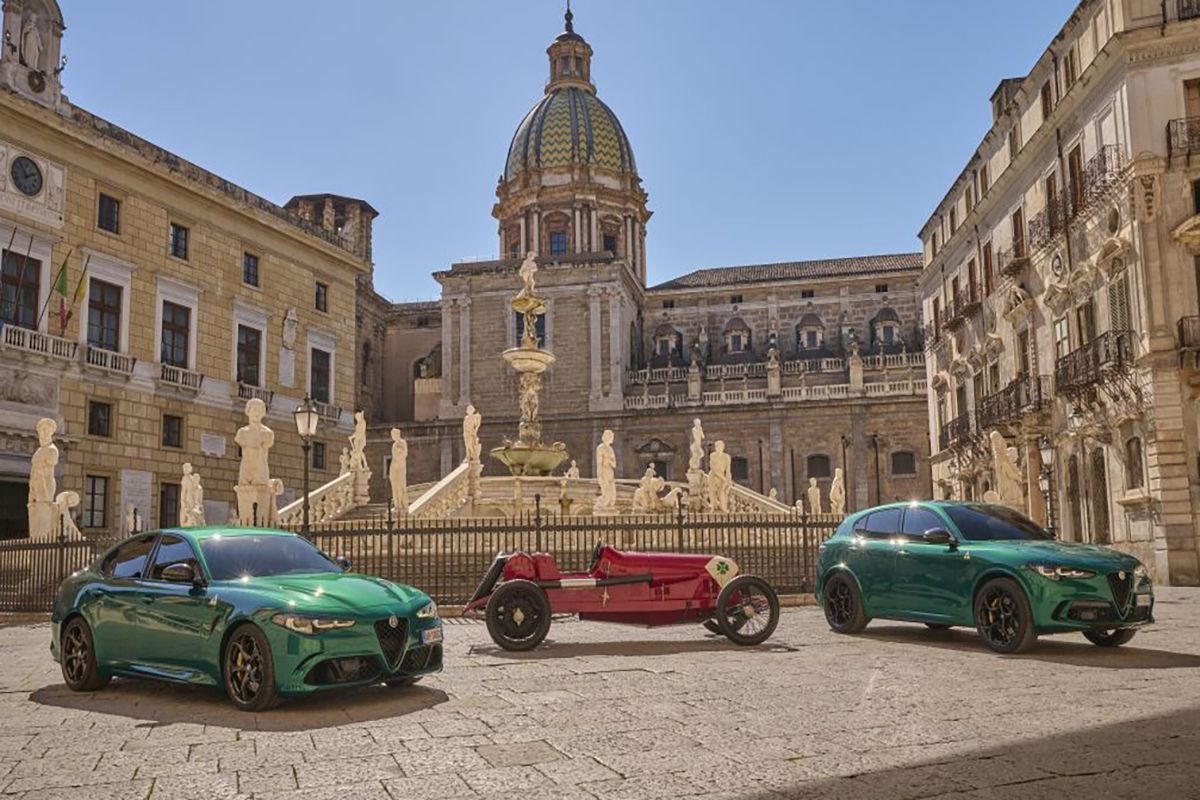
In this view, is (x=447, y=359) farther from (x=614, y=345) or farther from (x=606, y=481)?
(x=606, y=481)

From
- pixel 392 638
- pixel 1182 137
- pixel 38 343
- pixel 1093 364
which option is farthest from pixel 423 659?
pixel 38 343

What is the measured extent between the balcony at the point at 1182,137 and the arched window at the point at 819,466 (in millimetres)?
30593

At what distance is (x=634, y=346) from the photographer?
5891cm

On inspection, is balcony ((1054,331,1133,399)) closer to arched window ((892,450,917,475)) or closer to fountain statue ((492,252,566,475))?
fountain statue ((492,252,566,475))

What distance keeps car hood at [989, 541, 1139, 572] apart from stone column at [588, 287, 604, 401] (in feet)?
146

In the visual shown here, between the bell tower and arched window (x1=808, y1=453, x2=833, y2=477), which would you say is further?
arched window (x1=808, y1=453, x2=833, y2=477)

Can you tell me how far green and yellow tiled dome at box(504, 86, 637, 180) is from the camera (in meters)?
64.0

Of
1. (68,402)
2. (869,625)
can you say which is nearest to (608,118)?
(68,402)

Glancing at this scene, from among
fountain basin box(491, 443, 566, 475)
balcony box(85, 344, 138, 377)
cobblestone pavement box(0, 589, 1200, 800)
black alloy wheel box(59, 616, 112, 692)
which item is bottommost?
cobblestone pavement box(0, 589, 1200, 800)

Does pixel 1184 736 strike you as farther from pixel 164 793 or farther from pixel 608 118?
pixel 608 118

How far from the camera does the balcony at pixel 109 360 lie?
88.1 feet

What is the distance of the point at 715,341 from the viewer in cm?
6062

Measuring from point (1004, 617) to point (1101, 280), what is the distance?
16014mm

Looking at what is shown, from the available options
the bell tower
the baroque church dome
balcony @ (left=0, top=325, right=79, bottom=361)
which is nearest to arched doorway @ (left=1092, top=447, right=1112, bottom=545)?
balcony @ (left=0, top=325, right=79, bottom=361)
